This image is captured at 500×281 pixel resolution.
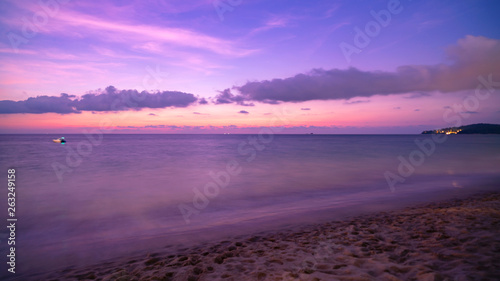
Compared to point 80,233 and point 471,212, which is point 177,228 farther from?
point 471,212

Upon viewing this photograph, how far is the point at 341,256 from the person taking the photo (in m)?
5.12

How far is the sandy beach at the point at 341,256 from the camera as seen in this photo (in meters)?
4.36

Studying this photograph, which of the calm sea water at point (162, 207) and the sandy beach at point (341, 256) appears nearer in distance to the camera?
the sandy beach at point (341, 256)

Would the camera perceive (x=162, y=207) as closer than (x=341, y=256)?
No

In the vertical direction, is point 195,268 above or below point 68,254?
above

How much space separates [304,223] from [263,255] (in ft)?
9.79

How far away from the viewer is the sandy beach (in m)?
4.36

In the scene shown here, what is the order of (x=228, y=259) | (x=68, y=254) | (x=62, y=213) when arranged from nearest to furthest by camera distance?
(x=228, y=259)
(x=68, y=254)
(x=62, y=213)

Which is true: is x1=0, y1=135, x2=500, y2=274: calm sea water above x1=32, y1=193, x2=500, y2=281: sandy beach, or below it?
below

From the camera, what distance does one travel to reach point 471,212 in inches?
311

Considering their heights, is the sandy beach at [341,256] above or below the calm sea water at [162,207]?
above

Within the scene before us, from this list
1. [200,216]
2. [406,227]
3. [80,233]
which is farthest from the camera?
[200,216]

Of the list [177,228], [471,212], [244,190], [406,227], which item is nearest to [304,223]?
[406,227]

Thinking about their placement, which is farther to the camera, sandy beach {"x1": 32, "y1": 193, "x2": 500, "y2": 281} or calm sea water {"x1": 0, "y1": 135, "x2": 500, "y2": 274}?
calm sea water {"x1": 0, "y1": 135, "x2": 500, "y2": 274}
